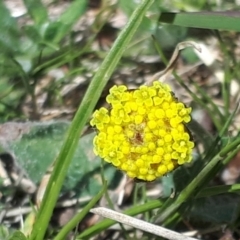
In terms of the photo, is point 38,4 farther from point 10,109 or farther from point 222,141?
point 222,141

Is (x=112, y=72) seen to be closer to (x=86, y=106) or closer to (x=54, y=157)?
(x=86, y=106)

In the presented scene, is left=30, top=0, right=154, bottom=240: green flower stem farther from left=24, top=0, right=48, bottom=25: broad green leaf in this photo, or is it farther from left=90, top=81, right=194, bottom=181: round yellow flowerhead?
left=24, top=0, right=48, bottom=25: broad green leaf

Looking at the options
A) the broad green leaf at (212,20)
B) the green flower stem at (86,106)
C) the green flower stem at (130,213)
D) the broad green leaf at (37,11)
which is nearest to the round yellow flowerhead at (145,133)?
the green flower stem at (86,106)

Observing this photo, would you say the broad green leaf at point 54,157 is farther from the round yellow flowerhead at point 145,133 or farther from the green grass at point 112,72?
the round yellow flowerhead at point 145,133

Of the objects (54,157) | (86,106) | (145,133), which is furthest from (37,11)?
(145,133)

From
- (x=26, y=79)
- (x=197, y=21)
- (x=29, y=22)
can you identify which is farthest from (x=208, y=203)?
(x=29, y=22)

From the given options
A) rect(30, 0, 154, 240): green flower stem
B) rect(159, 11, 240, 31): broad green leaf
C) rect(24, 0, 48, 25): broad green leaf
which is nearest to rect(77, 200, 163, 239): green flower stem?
rect(30, 0, 154, 240): green flower stem
